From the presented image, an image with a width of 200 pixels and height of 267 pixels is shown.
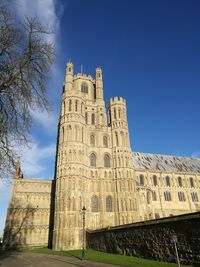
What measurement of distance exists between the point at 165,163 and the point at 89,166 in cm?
2344

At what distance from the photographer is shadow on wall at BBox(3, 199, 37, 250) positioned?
34469mm

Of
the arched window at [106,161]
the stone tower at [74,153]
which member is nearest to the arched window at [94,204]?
the stone tower at [74,153]

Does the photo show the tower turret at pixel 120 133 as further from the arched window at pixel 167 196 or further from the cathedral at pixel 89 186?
the arched window at pixel 167 196

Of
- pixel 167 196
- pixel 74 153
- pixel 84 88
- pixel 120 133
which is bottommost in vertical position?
pixel 167 196

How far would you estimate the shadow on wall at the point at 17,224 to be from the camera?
34469 mm

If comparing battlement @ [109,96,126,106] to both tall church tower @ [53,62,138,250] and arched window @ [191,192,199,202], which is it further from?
arched window @ [191,192,199,202]

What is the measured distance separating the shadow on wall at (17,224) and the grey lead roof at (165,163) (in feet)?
79.2

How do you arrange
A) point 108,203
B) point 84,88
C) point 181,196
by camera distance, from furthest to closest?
point 84,88, point 181,196, point 108,203

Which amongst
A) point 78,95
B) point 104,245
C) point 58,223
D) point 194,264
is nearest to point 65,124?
point 78,95

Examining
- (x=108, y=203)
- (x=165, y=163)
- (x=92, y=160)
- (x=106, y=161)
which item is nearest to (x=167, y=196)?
(x=165, y=163)

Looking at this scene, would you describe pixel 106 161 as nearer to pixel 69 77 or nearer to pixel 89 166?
pixel 89 166

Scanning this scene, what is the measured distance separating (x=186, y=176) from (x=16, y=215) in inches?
1415

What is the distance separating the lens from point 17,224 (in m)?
36.1

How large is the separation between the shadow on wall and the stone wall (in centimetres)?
1686
